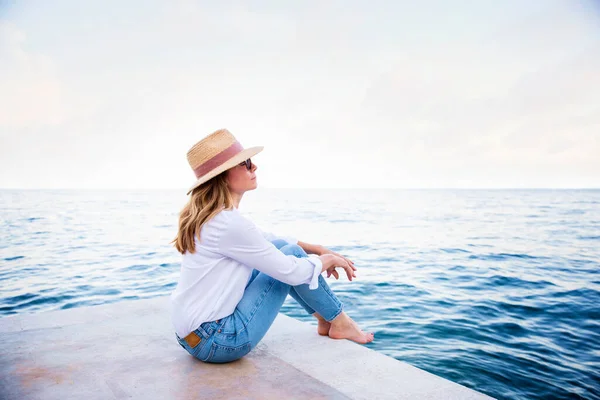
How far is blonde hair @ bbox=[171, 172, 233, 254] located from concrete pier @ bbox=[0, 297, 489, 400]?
2.35 feet

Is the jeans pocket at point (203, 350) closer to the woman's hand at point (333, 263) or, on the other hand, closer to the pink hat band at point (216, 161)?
the woman's hand at point (333, 263)

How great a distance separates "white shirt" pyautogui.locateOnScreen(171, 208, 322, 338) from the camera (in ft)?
6.45

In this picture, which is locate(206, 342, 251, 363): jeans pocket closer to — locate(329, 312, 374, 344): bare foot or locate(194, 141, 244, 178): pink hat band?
locate(329, 312, 374, 344): bare foot

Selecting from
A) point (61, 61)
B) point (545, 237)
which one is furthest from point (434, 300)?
point (61, 61)

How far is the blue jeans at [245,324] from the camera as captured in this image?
209cm

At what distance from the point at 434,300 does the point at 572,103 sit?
174 feet

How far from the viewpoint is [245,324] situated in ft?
6.97

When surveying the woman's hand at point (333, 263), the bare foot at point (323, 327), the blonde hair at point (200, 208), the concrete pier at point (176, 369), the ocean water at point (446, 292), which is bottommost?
the ocean water at point (446, 292)

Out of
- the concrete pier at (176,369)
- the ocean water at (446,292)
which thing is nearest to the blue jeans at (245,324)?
the concrete pier at (176,369)

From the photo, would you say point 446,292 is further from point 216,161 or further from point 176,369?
point 216,161

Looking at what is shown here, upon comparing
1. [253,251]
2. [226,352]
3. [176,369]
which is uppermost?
[253,251]

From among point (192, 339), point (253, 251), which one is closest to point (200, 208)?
point (253, 251)

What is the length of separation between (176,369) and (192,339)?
0.25 m

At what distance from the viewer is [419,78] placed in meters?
51.4
